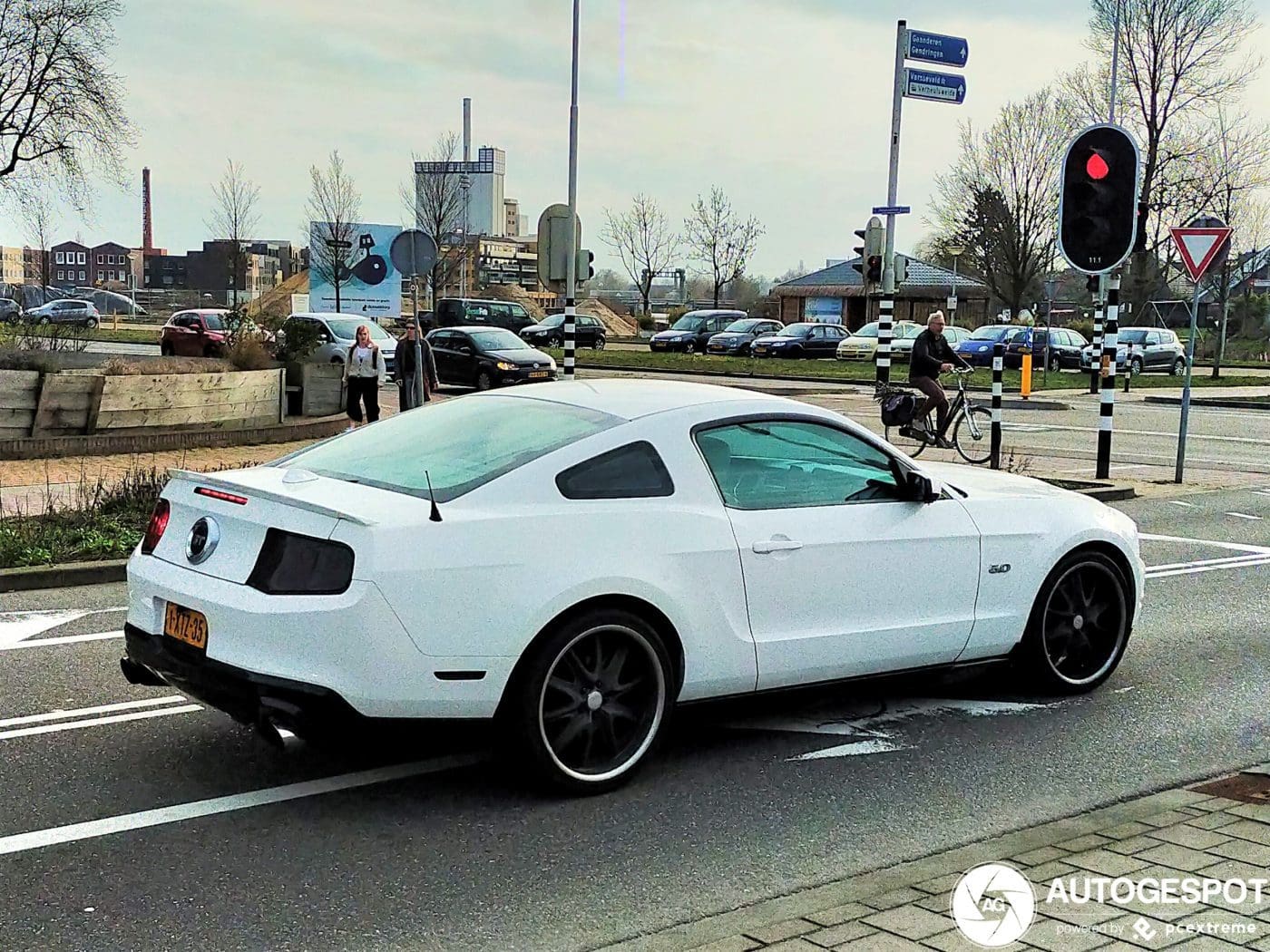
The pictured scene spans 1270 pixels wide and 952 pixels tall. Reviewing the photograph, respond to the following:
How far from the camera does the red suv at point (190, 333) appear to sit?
33.6m

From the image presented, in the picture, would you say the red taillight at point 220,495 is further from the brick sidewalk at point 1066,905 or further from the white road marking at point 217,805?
the brick sidewalk at point 1066,905

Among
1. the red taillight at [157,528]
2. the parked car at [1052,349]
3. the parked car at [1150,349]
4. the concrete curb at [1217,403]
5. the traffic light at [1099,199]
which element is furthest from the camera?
the parked car at [1150,349]

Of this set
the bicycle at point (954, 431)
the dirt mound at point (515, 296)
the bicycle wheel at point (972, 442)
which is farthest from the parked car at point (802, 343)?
the dirt mound at point (515, 296)

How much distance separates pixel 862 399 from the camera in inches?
1205

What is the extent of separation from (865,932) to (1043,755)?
2327 millimetres

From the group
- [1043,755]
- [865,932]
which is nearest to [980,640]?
[1043,755]

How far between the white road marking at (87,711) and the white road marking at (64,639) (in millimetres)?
1436

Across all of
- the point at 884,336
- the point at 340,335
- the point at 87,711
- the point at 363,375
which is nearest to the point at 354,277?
the point at 340,335

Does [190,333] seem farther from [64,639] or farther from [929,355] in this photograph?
[64,639]

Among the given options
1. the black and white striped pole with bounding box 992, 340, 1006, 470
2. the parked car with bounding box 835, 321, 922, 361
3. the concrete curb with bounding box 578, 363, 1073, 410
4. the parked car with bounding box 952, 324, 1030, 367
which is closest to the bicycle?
the black and white striped pole with bounding box 992, 340, 1006, 470

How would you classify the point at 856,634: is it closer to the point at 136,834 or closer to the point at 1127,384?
the point at 136,834

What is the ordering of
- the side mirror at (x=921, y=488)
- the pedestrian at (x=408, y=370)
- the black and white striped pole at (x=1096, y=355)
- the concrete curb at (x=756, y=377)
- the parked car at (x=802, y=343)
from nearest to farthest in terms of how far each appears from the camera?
the side mirror at (x=921, y=488)
the pedestrian at (x=408, y=370)
the concrete curb at (x=756, y=377)
the black and white striped pole at (x=1096, y=355)
the parked car at (x=802, y=343)

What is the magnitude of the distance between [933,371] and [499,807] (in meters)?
14.7

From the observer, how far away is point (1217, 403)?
32625 millimetres
